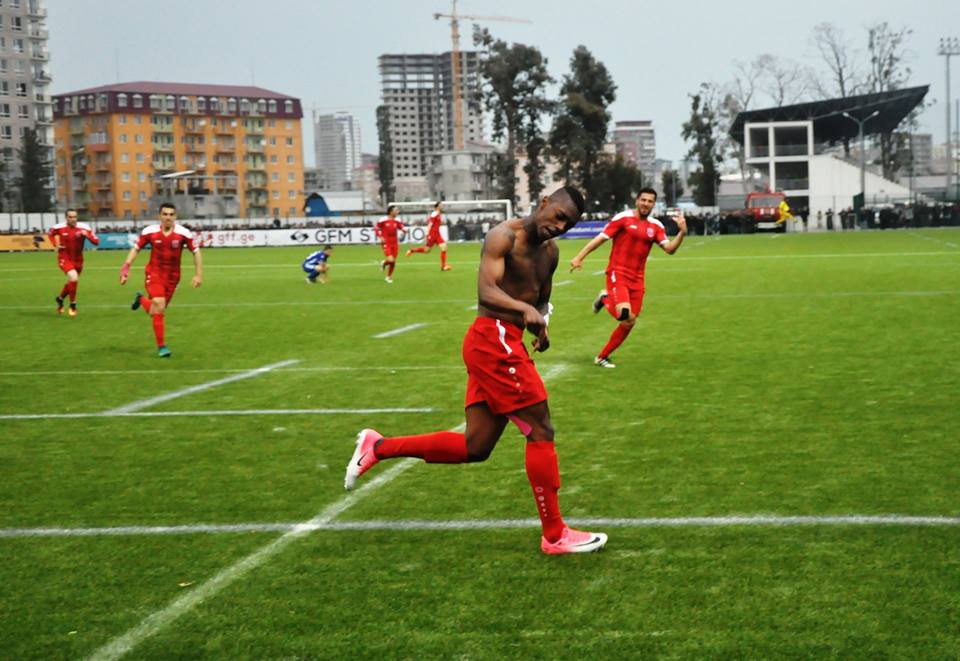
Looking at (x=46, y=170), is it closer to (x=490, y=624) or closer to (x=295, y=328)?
(x=295, y=328)

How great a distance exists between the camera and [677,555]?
552 centimetres

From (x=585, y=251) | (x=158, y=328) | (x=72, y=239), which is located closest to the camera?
(x=585, y=251)

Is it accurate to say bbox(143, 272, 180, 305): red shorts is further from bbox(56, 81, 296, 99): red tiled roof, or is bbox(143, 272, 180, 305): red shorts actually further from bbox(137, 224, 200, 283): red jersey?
bbox(56, 81, 296, 99): red tiled roof

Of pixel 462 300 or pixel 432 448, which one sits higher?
pixel 432 448

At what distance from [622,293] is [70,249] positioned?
12621 mm

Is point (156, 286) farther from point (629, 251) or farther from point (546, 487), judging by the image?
point (546, 487)

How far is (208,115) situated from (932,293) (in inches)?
5468

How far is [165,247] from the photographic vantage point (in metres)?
15.0

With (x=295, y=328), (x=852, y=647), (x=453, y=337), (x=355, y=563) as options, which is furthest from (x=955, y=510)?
(x=295, y=328)

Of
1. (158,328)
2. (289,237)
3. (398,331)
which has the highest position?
(289,237)

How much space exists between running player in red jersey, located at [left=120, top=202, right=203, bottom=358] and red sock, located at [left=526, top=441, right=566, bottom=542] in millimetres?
9824

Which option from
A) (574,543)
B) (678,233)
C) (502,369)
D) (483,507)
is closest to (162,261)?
(678,233)

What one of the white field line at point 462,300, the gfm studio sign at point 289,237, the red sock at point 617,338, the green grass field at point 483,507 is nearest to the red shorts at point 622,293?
the red sock at point 617,338

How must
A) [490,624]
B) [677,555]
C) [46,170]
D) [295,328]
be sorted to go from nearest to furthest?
[490,624]
[677,555]
[295,328]
[46,170]
